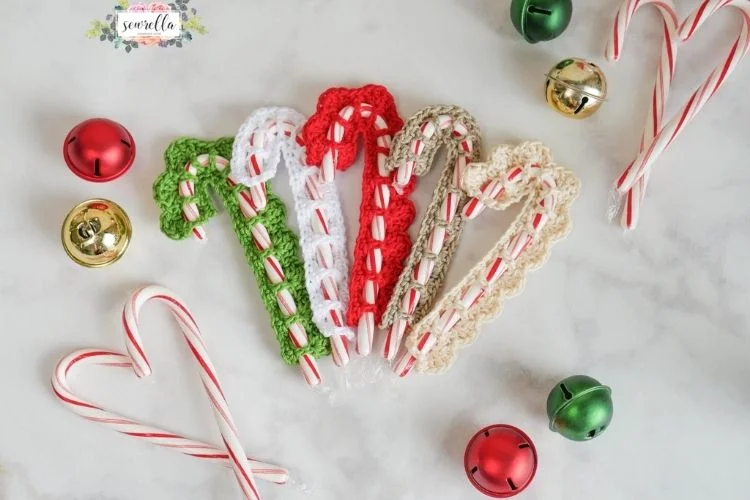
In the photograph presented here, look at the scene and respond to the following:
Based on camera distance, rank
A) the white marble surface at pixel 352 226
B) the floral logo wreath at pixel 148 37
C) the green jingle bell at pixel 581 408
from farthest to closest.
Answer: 1. the floral logo wreath at pixel 148 37
2. the white marble surface at pixel 352 226
3. the green jingle bell at pixel 581 408

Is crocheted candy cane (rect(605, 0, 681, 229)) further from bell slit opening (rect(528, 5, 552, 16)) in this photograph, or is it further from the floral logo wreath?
the floral logo wreath

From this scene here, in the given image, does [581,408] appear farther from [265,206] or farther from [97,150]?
[97,150]

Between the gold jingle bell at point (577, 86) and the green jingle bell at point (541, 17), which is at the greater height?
the green jingle bell at point (541, 17)

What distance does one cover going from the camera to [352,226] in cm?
140

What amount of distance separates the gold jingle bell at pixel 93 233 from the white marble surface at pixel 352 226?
0.05 meters

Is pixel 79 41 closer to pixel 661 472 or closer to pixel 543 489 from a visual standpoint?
pixel 543 489

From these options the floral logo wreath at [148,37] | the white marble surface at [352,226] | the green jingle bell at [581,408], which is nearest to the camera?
the green jingle bell at [581,408]

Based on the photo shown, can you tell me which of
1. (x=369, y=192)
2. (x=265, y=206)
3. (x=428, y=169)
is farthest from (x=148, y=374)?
(x=428, y=169)

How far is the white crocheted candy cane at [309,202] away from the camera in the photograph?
52.7 inches

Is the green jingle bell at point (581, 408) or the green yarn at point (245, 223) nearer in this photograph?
the green jingle bell at point (581, 408)

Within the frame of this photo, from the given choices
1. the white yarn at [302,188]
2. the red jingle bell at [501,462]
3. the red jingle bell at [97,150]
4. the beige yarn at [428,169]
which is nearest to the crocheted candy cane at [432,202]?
the beige yarn at [428,169]

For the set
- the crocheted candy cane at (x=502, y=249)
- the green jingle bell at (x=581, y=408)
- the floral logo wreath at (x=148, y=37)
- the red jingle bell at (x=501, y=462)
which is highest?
the floral logo wreath at (x=148, y=37)

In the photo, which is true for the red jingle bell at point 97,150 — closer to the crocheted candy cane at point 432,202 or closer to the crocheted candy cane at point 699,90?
the crocheted candy cane at point 432,202

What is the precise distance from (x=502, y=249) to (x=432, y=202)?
14 centimetres
